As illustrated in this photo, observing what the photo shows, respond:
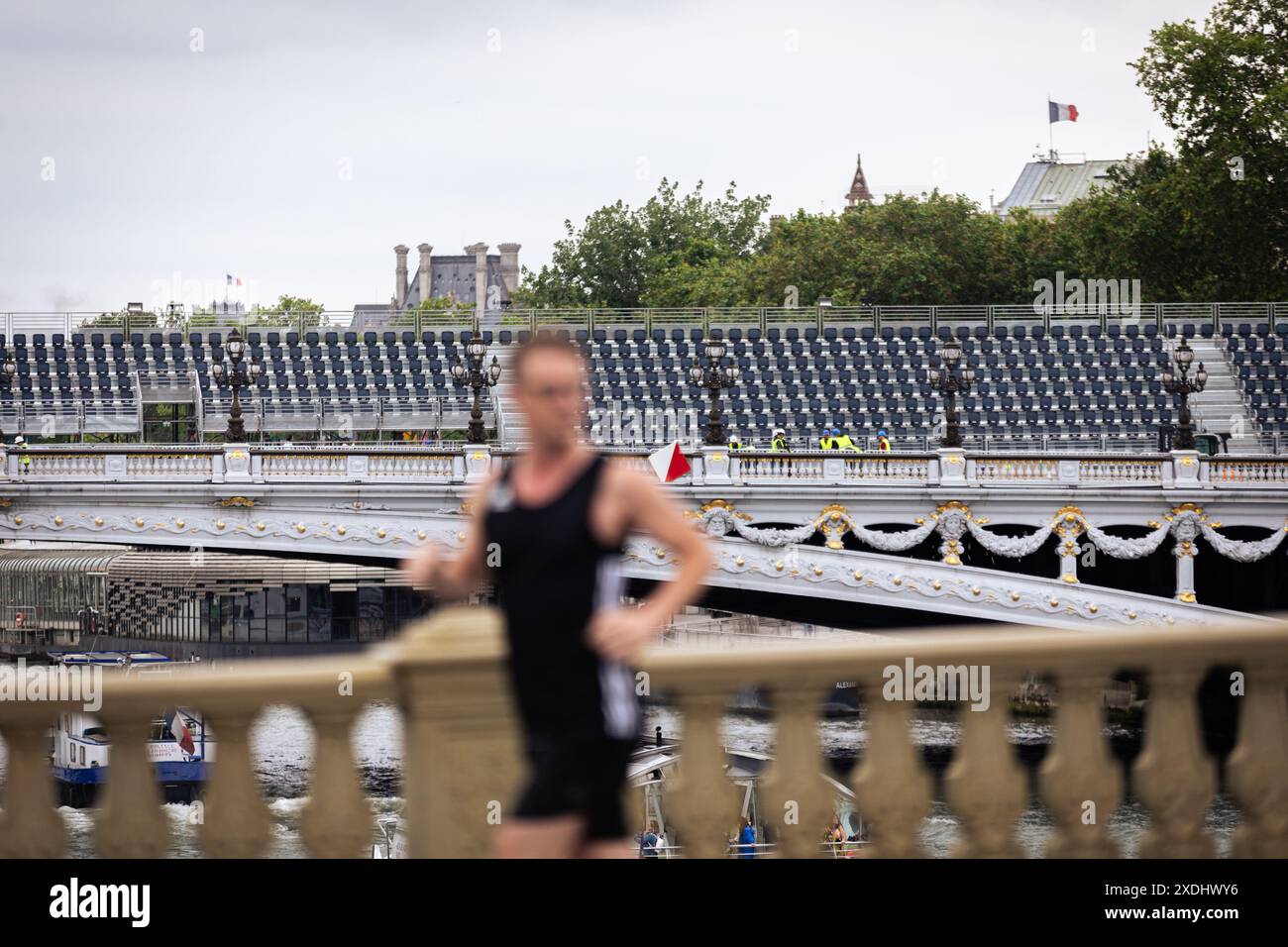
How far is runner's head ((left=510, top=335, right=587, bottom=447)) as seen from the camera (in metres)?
5.68

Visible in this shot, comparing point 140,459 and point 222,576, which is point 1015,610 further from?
point 222,576

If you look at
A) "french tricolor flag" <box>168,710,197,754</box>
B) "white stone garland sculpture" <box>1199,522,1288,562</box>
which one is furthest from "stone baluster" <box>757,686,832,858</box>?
"white stone garland sculpture" <box>1199,522,1288,562</box>

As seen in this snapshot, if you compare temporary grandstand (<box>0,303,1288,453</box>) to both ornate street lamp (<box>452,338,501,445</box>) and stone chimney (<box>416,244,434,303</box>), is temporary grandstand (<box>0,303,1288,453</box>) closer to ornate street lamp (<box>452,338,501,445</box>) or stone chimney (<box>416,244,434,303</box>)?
ornate street lamp (<box>452,338,501,445</box>)

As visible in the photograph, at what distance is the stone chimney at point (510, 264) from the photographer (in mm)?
147875

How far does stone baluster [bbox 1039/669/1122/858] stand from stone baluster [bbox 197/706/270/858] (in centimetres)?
275

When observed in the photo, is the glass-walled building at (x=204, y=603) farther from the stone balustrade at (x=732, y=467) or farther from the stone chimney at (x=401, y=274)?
the stone chimney at (x=401, y=274)

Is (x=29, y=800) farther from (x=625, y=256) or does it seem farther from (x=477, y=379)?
(x=625, y=256)

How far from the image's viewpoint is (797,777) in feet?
21.4

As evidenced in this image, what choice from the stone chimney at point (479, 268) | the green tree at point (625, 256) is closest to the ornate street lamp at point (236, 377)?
the green tree at point (625, 256)

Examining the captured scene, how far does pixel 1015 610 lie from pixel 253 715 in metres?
29.5

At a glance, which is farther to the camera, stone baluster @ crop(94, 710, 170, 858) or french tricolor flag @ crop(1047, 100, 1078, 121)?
french tricolor flag @ crop(1047, 100, 1078, 121)

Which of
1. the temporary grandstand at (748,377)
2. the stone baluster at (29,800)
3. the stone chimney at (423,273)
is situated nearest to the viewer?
the stone baluster at (29,800)

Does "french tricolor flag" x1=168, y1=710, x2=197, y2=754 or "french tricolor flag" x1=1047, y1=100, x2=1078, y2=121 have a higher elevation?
"french tricolor flag" x1=1047, y1=100, x2=1078, y2=121

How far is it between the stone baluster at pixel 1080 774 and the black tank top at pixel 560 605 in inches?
72.4
